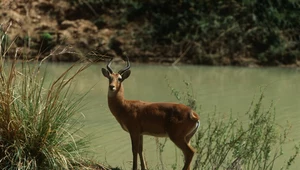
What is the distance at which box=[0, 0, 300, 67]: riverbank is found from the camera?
25625 mm

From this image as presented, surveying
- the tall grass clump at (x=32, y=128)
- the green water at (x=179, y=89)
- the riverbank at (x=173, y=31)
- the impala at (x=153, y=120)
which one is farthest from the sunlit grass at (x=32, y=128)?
the riverbank at (x=173, y=31)

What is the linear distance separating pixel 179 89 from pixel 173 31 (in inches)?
422

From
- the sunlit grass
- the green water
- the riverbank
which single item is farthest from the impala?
the riverbank

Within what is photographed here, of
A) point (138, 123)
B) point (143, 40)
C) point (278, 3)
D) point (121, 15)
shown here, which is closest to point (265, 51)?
point (278, 3)

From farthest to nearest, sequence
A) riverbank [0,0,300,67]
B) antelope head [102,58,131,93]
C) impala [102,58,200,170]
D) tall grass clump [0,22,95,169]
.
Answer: riverbank [0,0,300,67]
antelope head [102,58,131,93]
impala [102,58,200,170]
tall grass clump [0,22,95,169]

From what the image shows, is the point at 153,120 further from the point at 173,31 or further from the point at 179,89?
the point at 173,31

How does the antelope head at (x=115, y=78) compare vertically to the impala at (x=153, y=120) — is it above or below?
above

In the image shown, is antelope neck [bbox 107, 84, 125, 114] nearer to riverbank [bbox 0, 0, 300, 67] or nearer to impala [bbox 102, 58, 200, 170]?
impala [bbox 102, 58, 200, 170]

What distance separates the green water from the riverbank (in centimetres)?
177

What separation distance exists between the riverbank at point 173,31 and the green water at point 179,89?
1.77 m

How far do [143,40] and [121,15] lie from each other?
8.23ft

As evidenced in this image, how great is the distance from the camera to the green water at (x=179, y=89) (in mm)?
9680

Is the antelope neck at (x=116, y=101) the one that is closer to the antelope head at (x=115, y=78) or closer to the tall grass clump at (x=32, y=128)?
the antelope head at (x=115, y=78)

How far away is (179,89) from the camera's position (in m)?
17.1
